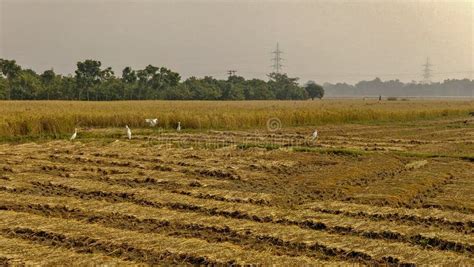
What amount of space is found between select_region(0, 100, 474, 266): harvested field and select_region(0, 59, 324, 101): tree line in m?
50.2

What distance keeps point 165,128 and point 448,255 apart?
2092 centimetres

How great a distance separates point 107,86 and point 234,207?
208 ft

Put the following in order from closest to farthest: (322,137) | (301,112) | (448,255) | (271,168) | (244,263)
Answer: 1. (244,263)
2. (448,255)
3. (271,168)
4. (322,137)
5. (301,112)

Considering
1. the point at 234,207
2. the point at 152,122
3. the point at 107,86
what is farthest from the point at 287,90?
the point at 234,207

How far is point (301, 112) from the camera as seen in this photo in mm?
30688

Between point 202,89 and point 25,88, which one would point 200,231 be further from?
point 202,89

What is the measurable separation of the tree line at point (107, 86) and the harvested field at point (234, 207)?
1976 inches

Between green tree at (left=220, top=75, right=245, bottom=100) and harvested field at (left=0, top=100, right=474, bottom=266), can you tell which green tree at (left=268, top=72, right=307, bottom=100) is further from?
harvested field at (left=0, top=100, right=474, bottom=266)

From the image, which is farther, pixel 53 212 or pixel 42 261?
pixel 53 212

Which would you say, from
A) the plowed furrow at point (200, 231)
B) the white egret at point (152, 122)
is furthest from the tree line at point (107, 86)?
the plowed furrow at point (200, 231)

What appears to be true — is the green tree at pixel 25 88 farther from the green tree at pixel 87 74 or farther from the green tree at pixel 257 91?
the green tree at pixel 257 91

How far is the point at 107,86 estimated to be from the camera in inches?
2704

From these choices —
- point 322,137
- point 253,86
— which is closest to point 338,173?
point 322,137

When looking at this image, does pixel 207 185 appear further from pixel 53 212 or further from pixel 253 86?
pixel 253 86
